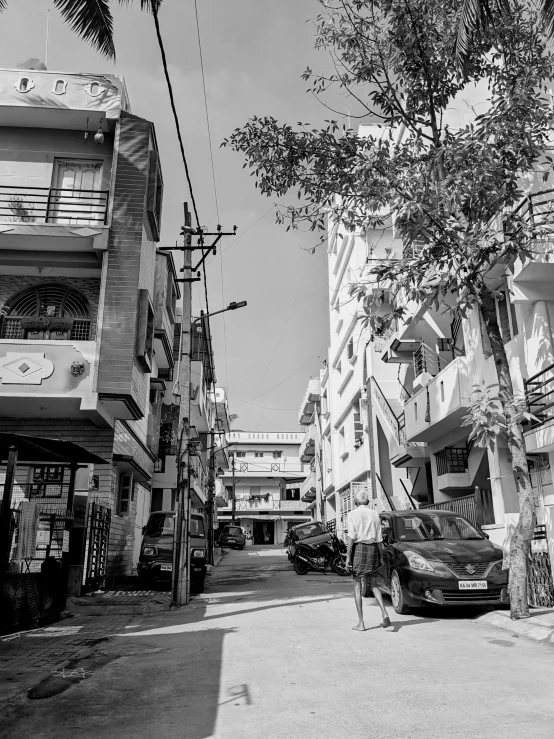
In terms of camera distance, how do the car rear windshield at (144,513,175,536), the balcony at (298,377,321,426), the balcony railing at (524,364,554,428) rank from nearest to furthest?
the balcony railing at (524,364,554,428) < the car rear windshield at (144,513,175,536) < the balcony at (298,377,321,426)

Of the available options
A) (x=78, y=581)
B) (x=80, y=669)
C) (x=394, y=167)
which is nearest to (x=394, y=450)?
(x=78, y=581)

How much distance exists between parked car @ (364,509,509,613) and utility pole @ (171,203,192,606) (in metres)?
4.17

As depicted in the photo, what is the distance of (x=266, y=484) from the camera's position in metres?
80.2

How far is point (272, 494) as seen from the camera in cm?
7950

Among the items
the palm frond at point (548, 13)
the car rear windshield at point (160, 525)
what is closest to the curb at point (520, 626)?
the palm frond at point (548, 13)

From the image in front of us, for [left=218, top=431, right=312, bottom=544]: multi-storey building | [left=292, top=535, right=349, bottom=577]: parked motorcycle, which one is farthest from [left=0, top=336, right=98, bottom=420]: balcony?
[left=218, top=431, right=312, bottom=544]: multi-storey building

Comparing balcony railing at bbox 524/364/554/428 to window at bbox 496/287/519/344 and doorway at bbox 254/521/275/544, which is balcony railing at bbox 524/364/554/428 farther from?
doorway at bbox 254/521/275/544

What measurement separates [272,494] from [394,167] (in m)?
71.7

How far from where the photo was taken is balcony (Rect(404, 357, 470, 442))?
623 inches

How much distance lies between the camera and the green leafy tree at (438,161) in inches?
369

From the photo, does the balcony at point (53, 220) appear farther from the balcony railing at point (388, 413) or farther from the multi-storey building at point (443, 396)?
the balcony railing at point (388, 413)

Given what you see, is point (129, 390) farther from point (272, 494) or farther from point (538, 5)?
point (272, 494)

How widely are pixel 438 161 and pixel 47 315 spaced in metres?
10.7

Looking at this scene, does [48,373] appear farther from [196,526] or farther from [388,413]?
[388,413]
